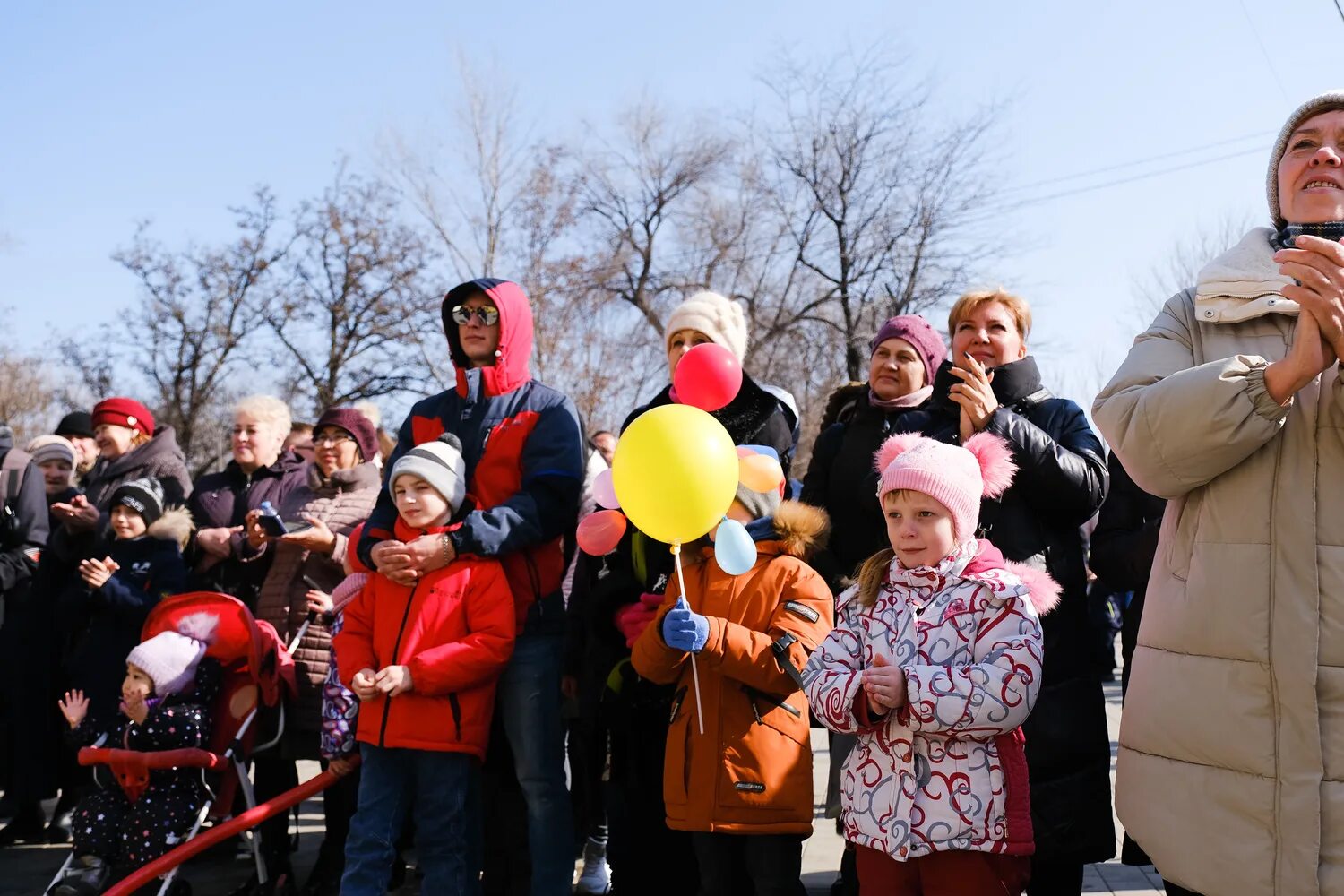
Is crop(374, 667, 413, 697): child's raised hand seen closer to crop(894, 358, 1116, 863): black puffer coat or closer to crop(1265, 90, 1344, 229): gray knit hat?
crop(894, 358, 1116, 863): black puffer coat

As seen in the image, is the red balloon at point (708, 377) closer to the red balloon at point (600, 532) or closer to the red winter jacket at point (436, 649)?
the red balloon at point (600, 532)

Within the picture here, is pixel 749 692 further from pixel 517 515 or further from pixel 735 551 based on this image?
pixel 517 515

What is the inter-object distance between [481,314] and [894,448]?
1.93 m

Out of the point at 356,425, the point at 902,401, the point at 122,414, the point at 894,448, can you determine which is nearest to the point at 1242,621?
the point at 894,448

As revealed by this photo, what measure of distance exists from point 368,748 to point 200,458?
80.6 ft

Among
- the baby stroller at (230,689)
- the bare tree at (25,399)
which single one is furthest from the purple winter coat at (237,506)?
the bare tree at (25,399)

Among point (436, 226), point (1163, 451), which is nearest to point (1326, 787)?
point (1163, 451)

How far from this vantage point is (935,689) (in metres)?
2.78

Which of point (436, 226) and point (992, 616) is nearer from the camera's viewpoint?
point (992, 616)

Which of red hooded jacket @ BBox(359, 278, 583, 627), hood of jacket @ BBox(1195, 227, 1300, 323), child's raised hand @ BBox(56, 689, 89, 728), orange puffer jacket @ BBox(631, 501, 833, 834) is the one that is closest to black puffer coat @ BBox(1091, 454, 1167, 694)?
orange puffer jacket @ BBox(631, 501, 833, 834)

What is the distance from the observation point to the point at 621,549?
14.1 ft

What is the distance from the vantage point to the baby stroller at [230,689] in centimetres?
442

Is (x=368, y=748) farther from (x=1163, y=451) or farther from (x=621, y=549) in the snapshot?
(x=1163, y=451)

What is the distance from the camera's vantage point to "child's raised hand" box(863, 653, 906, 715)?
2.80 meters
